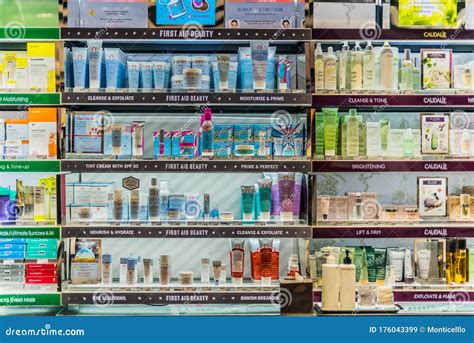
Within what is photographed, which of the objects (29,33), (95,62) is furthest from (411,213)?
(29,33)

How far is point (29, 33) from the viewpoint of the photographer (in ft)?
12.6

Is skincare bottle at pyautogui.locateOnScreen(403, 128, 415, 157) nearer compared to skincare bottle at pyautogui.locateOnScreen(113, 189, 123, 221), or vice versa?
skincare bottle at pyautogui.locateOnScreen(113, 189, 123, 221)

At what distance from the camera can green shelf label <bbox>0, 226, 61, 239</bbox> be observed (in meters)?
3.82

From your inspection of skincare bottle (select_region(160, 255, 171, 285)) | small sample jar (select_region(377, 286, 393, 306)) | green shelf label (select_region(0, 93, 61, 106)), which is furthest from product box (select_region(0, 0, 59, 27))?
small sample jar (select_region(377, 286, 393, 306))

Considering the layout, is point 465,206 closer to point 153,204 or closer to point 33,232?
point 153,204

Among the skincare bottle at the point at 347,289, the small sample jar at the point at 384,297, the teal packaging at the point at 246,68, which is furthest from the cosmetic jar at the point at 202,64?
the small sample jar at the point at 384,297

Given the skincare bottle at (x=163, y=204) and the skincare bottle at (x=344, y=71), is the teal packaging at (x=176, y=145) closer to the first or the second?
the skincare bottle at (x=163, y=204)

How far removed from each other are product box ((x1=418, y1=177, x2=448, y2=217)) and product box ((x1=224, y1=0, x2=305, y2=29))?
149 cm

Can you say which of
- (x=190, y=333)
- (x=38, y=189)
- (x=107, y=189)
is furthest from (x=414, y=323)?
(x=38, y=189)

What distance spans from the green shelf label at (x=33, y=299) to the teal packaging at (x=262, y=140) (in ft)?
5.16

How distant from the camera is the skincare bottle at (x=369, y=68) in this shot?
4027 millimetres

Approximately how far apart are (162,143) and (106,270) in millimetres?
902

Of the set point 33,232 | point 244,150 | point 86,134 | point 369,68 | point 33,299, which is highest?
point 369,68

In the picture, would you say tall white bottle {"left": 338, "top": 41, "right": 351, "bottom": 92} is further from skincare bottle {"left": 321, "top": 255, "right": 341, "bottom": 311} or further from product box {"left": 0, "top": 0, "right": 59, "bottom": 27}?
product box {"left": 0, "top": 0, "right": 59, "bottom": 27}
